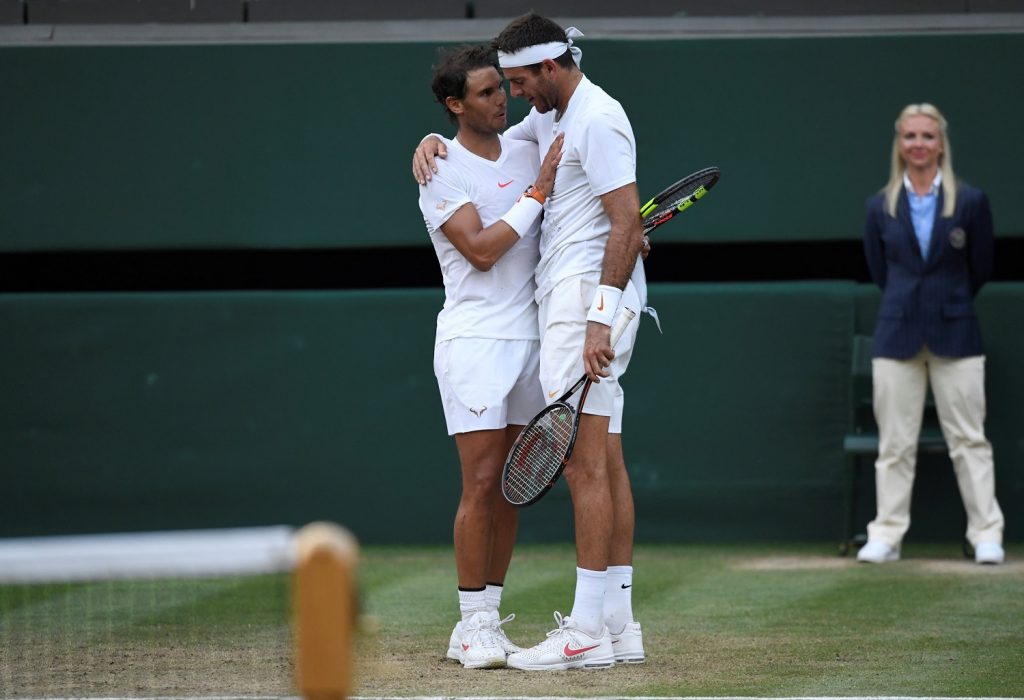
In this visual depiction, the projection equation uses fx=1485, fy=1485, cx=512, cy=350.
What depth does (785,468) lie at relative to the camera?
7.85 m

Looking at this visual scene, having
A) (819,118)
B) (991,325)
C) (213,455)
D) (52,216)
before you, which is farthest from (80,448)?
(991,325)

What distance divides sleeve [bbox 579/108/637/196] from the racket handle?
1.27 feet

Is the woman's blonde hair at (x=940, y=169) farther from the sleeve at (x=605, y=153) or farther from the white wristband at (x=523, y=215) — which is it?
the white wristband at (x=523, y=215)

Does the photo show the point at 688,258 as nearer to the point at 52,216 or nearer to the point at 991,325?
the point at 991,325

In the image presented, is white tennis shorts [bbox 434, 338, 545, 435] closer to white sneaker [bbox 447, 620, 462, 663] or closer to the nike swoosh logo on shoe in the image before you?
white sneaker [bbox 447, 620, 462, 663]

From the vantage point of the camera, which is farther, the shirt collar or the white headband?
the shirt collar

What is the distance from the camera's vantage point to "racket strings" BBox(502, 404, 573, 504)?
15.3 feet

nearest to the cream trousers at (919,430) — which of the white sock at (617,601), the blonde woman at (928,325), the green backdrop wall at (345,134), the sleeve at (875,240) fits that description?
the blonde woman at (928,325)

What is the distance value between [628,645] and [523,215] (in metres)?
1.43

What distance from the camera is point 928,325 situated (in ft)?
23.9

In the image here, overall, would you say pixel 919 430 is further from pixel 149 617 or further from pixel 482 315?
pixel 149 617

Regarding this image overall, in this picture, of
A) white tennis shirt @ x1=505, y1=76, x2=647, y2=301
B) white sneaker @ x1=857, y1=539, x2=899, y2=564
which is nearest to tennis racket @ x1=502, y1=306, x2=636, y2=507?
white tennis shirt @ x1=505, y1=76, x2=647, y2=301

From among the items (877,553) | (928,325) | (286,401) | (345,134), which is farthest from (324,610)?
(345,134)

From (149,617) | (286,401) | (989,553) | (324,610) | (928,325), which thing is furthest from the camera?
(286,401)
